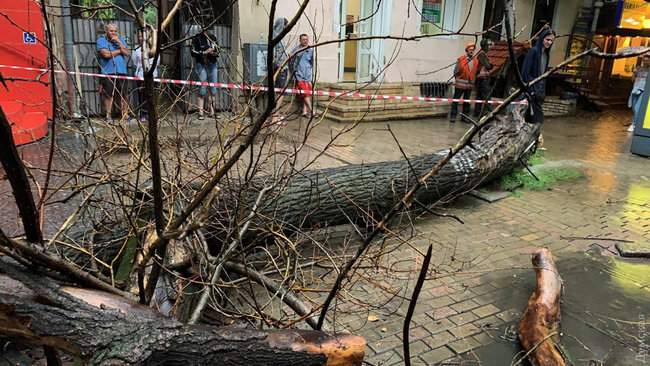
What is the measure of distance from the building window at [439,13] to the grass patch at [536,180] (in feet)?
21.2

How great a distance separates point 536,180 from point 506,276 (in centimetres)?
330

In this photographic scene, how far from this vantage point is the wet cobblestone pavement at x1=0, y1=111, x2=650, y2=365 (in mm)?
3434

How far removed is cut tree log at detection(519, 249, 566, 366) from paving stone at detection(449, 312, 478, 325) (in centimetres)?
36

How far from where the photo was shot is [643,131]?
9.16 metres

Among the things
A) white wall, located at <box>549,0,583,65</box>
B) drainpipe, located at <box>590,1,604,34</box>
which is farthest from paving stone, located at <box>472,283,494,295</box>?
drainpipe, located at <box>590,1,604,34</box>

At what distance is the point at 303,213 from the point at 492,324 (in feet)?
6.15

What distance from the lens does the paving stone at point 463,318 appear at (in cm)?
372

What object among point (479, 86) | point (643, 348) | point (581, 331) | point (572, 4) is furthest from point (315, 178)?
point (572, 4)

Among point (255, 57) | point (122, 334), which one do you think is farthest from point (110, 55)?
point (122, 334)

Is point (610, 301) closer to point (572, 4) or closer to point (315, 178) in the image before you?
point (315, 178)

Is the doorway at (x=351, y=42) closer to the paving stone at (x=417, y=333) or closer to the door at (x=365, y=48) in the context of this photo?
the door at (x=365, y=48)

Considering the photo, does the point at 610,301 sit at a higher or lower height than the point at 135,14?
lower

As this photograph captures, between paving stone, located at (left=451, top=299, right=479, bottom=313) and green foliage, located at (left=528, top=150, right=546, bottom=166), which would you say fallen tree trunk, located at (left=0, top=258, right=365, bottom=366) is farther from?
green foliage, located at (left=528, top=150, right=546, bottom=166)

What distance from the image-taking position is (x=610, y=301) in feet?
13.4
